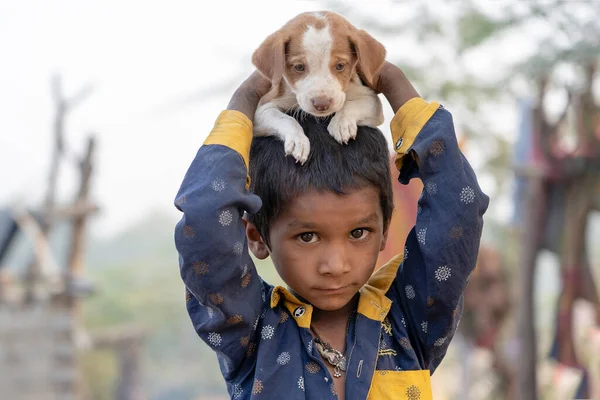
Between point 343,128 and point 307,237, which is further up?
point 343,128

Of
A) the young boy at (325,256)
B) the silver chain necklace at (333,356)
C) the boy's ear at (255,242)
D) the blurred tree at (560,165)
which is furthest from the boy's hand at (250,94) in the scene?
the blurred tree at (560,165)

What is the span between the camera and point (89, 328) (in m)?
16.0

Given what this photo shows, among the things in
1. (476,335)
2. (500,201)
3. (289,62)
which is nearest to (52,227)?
(476,335)

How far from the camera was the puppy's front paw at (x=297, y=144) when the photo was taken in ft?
5.35

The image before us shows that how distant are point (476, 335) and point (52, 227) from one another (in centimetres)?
446

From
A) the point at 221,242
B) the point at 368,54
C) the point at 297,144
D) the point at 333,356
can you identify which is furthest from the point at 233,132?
the point at 333,356

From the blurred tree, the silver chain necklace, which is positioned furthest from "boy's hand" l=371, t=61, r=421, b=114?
the blurred tree

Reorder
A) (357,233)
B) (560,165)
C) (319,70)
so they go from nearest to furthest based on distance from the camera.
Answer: (357,233), (319,70), (560,165)

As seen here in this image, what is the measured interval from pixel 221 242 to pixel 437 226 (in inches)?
16.2

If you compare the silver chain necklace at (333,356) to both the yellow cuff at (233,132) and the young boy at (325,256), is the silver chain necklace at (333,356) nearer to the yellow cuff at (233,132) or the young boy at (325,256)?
the young boy at (325,256)

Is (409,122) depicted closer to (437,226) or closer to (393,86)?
(393,86)

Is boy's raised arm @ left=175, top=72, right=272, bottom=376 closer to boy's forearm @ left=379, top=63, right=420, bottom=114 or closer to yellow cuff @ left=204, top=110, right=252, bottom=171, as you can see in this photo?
yellow cuff @ left=204, top=110, right=252, bottom=171

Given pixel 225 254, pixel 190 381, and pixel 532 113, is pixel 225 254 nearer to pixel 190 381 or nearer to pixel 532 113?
pixel 532 113

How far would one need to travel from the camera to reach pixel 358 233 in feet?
5.41
